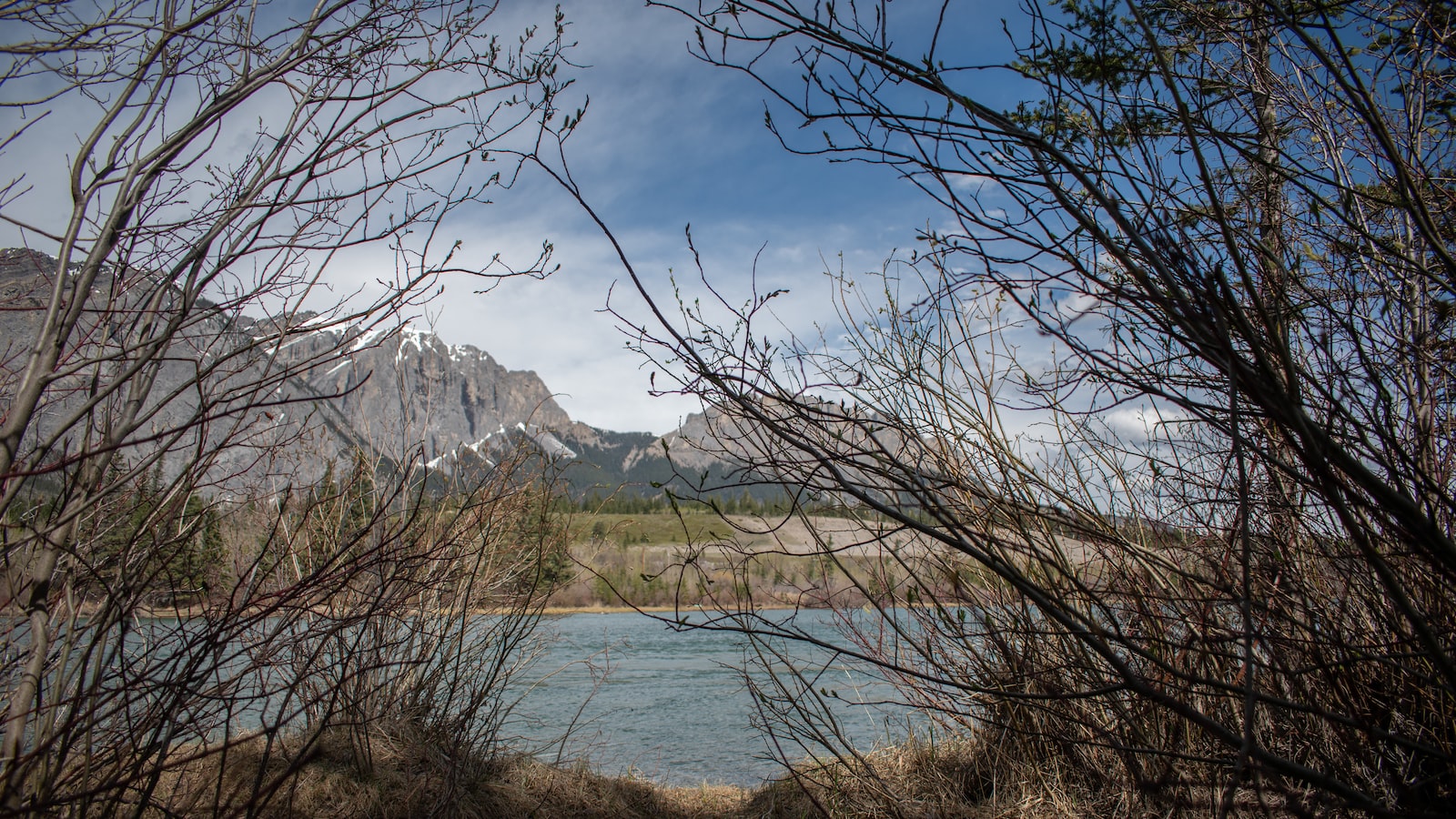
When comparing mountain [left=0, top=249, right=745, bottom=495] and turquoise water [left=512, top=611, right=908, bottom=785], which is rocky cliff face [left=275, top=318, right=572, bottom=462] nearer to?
mountain [left=0, top=249, right=745, bottom=495]

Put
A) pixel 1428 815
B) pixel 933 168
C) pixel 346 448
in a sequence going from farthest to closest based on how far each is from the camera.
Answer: pixel 346 448, pixel 933 168, pixel 1428 815

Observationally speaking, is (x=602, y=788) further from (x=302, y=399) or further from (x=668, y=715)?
(x=668, y=715)

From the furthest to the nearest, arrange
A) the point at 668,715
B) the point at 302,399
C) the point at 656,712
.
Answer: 1. the point at 656,712
2. the point at 668,715
3. the point at 302,399

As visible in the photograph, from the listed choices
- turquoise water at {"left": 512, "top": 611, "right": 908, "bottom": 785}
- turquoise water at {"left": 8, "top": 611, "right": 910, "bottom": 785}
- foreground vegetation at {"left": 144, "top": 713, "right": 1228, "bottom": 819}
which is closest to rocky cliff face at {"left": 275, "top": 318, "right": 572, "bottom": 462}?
turquoise water at {"left": 8, "top": 611, "right": 910, "bottom": 785}

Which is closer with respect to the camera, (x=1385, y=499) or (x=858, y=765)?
(x=1385, y=499)

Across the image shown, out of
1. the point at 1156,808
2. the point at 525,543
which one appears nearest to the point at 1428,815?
the point at 1156,808

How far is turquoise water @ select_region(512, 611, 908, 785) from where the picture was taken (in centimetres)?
723

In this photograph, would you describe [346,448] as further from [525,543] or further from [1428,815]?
[1428,815]

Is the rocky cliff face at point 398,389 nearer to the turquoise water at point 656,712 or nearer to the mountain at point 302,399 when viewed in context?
the mountain at point 302,399

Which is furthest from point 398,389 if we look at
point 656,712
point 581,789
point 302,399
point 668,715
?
point 302,399

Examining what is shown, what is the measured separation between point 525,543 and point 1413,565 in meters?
5.20

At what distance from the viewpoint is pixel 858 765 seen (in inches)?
160

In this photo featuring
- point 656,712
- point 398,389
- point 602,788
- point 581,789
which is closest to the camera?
point 581,789

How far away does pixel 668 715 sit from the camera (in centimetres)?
1148
